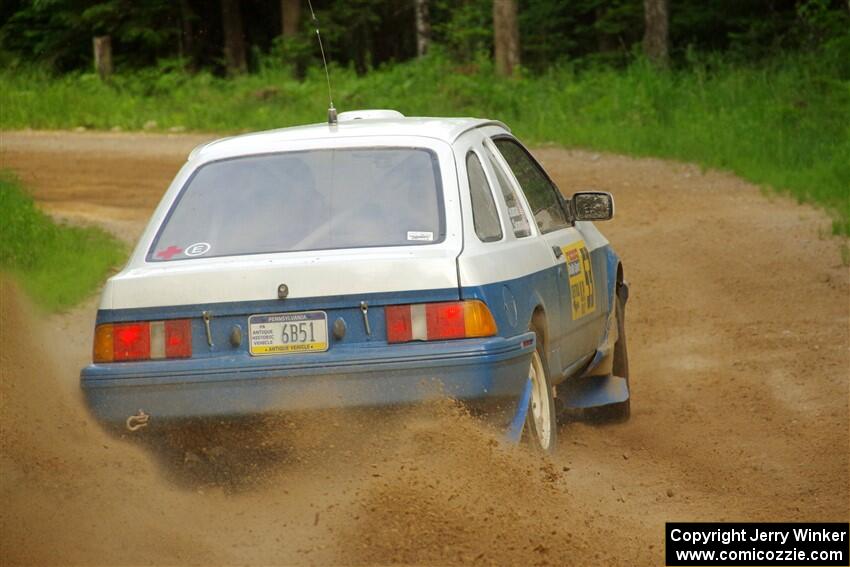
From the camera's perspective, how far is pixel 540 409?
6.05m

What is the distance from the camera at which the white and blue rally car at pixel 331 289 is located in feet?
17.3

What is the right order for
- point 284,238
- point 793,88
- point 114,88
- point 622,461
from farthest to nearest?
point 114,88
point 793,88
point 622,461
point 284,238

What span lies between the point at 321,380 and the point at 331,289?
33 cm

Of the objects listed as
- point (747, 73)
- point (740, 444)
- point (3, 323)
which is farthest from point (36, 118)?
point (740, 444)

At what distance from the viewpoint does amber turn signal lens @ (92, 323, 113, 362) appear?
5551 mm

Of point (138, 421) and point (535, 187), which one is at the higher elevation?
point (535, 187)

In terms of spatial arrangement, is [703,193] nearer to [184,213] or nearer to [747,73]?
[747,73]

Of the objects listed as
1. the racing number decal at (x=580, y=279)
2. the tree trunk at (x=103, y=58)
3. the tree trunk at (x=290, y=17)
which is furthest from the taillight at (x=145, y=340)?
the tree trunk at (x=290, y=17)

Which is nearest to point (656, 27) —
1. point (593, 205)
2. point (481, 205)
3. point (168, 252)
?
point (593, 205)

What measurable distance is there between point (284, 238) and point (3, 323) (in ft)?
13.9

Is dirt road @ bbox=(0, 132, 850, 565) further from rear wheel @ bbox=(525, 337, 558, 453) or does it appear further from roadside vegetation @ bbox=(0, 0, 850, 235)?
roadside vegetation @ bbox=(0, 0, 850, 235)

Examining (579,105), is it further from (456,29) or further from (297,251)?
(297,251)

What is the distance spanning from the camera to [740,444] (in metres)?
7.23

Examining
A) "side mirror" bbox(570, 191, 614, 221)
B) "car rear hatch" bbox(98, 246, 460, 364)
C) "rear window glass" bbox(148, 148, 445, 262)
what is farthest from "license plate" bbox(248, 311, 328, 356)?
"side mirror" bbox(570, 191, 614, 221)
